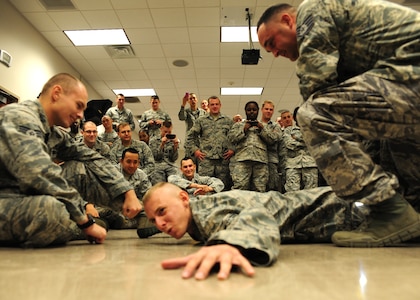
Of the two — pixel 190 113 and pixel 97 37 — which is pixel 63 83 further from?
pixel 97 37

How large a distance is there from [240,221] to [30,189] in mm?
940

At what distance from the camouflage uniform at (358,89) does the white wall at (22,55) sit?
4131mm

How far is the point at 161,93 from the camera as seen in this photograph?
7629 mm

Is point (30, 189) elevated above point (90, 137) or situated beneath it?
situated beneath

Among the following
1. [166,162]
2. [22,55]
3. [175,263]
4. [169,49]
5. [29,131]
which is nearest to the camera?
[175,263]

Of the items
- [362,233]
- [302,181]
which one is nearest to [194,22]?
[302,181]

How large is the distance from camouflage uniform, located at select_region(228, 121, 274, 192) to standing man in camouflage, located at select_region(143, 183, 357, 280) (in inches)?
84.8

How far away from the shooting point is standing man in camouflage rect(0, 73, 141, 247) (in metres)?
1.38

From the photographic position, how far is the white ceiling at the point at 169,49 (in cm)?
445

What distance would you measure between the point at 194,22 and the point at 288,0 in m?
1.31

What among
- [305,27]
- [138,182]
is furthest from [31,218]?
[138,182]

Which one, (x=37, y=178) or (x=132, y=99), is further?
(x=132, y=99)

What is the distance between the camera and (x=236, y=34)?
509 cm

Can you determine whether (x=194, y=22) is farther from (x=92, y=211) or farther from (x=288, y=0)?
(x=92, y=211)
